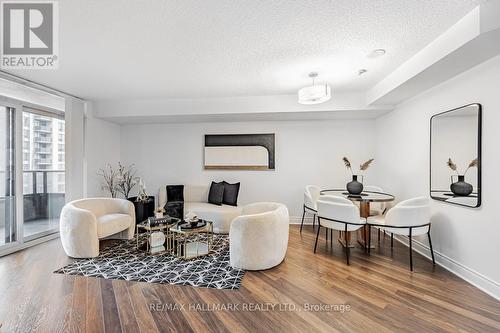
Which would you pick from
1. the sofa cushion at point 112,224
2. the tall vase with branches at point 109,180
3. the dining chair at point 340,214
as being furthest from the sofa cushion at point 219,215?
the tall vase with branches at point 109,180

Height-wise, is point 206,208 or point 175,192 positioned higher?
point 175,192

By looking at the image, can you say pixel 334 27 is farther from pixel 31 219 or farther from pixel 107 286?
pixel 31 219

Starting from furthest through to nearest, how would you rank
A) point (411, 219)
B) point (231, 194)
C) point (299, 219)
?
1. point (299, 219)
2. point (231, 194)
3. point (411, 219)

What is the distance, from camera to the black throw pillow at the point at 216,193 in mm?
4883

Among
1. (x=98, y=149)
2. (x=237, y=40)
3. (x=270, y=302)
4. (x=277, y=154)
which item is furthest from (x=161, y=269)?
(x=98, y=149)

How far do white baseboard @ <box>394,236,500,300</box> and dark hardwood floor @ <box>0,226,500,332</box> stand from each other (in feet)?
0.28

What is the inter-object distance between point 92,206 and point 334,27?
438 centimetres

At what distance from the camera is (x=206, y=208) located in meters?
4.47

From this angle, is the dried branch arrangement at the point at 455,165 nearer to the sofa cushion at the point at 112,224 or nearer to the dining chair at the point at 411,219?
the dining chair at the point at 411,219

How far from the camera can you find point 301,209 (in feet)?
16.9

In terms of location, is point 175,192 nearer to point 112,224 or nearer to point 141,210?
point 141,210

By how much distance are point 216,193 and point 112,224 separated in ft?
6.63

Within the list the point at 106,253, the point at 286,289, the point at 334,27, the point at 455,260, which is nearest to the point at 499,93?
the point at 334,27

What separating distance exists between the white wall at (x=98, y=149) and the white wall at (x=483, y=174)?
6048 mm
